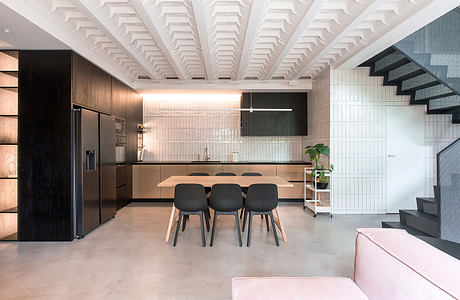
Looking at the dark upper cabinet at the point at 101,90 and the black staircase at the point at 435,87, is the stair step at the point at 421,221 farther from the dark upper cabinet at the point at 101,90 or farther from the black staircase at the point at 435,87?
the dark upper cabinet at the point at 101,90

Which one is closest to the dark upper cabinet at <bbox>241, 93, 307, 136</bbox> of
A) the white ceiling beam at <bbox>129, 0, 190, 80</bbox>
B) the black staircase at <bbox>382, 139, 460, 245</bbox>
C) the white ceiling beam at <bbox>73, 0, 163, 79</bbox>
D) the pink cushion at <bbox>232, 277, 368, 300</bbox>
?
the white ceiling beam at <bbox>129, 0, 190, 80</bbox>

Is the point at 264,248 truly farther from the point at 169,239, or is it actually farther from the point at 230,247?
the point at 169,239

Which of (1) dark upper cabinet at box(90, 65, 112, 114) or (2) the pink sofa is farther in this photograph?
(1) dark upper cabinet at box(90, 65, 112, 114)

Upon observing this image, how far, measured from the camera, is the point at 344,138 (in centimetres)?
468

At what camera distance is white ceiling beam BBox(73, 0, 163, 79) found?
254 centimetres

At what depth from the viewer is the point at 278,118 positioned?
19.2ft

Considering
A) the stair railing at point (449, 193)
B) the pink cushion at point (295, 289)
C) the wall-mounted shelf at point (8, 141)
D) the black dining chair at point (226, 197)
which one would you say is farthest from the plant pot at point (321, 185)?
the wall-mounted shelf at point (8, 141)

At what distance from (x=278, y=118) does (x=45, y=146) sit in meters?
4.51

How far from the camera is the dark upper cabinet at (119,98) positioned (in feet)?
15.2

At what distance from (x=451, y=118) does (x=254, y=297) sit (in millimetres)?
5474

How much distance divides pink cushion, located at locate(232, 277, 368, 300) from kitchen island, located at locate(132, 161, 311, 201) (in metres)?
4.11

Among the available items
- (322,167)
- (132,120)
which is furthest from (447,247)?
(132,120)

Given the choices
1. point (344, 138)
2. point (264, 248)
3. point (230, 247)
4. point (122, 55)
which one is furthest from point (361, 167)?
point (122, 55)

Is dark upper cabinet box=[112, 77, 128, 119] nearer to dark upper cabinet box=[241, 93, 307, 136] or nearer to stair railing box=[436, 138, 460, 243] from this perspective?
dark upper cabinet box=[241, 93, 307, 136]
